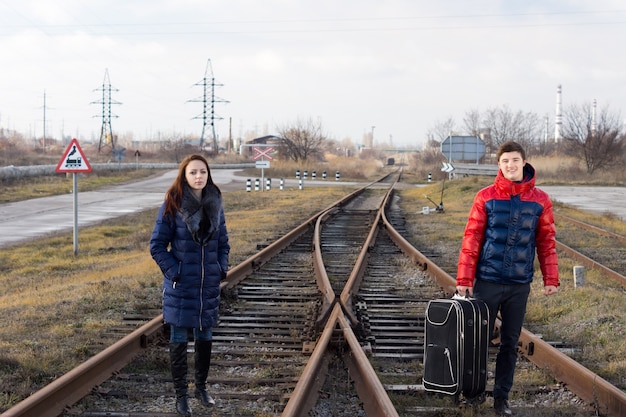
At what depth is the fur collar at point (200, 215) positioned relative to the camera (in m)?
5.00

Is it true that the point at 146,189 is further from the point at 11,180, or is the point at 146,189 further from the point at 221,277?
the point at 221,277

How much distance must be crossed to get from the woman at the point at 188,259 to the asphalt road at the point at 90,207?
42.9ft

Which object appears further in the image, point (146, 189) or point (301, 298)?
point (146, 189)

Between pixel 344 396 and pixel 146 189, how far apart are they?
35.5m

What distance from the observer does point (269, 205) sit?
27859 millimetres

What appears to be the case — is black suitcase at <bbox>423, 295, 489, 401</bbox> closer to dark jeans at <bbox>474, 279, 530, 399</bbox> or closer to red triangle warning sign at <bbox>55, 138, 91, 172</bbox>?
dark jeans at <bbox>474, 279, 530, 399</bbox>

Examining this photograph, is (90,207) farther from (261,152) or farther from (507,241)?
(507,241)

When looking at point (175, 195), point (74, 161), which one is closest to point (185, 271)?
point (175, 195)

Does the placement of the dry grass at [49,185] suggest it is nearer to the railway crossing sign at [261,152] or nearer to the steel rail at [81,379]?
the railway crossing sign at [261,152]

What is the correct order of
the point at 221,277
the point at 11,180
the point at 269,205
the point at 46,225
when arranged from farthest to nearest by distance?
the point at 11,180 < the point at 269,205 < the point at 46,225 < the point at 221,277

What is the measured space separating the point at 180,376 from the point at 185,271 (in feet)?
2.26

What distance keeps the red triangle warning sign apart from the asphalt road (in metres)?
3.66

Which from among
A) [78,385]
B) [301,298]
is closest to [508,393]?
[78,385]

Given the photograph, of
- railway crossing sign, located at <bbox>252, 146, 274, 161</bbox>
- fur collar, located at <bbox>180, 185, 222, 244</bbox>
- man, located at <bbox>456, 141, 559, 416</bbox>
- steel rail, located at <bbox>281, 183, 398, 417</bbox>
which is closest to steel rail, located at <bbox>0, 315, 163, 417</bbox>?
fur collar, located at <bbox>180, 185, 222, 244</bbox>
